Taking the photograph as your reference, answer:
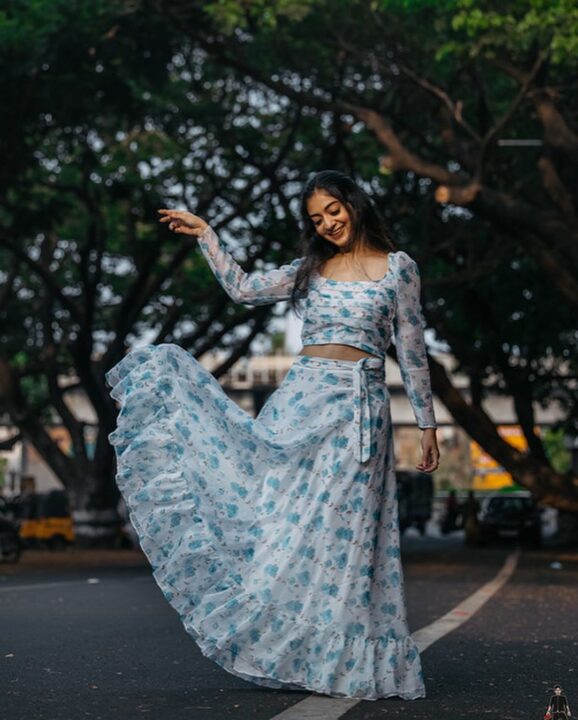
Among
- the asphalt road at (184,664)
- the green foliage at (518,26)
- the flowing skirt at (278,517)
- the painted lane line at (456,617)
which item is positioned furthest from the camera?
the green foliage at (518,26)

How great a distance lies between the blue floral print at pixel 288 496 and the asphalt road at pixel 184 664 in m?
0.20

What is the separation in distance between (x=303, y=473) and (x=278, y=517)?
0.19 metres

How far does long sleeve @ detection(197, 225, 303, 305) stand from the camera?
6.56 m

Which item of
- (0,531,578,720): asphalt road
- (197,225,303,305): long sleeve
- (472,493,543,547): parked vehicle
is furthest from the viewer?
(472,493,543,547): parked vehicle

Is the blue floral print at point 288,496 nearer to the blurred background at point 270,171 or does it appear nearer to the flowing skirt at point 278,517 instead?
the flowing skirt at point 278,517

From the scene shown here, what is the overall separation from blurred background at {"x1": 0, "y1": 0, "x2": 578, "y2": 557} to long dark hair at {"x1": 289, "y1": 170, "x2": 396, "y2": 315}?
35.6ft

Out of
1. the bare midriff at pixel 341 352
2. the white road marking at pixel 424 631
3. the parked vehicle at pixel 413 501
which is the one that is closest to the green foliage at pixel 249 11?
A: the white road marking at pixel 424 631

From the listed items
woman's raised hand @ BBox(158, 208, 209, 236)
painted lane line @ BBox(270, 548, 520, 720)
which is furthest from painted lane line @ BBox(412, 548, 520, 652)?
woman's raised hand @ BBox(158, 208, 209, 236)

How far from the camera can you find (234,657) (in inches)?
234

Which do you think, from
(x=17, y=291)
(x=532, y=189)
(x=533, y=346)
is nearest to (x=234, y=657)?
(x=532, y=189)

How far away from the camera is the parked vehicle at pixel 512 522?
4016 cm

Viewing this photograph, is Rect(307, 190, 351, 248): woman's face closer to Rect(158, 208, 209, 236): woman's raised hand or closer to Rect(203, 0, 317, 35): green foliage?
Rect(158, 208, 209, 236): woman's raised hand

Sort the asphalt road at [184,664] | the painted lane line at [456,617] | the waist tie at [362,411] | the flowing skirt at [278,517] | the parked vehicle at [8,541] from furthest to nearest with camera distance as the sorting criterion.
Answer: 1. the parked vehicle at [8,541]
2. the painted lane line at [456,617]
3. the waist tie at [362,411]
4. the flowing skirt at [278,517]
5. the asphalt road at [184,664]

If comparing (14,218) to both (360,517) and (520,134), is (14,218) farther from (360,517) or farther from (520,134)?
(360,517)
